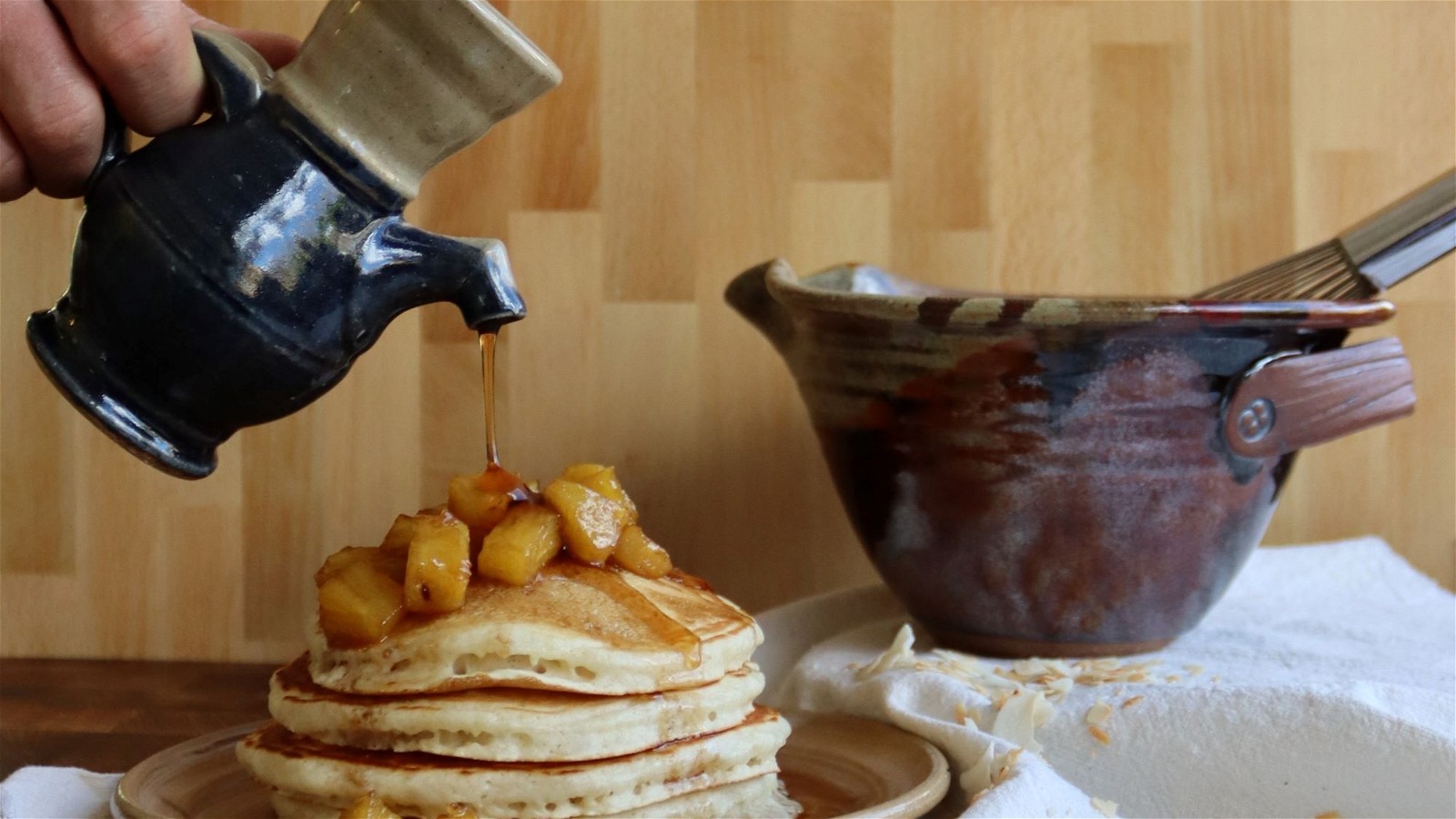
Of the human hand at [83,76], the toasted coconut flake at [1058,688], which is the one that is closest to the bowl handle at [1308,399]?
the toasted coconut flake at [1058,688]

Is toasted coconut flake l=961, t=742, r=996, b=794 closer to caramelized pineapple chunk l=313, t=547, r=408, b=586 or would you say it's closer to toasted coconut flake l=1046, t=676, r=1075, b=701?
toasted coconut flake l=1046, t=676, r=1075, b=701

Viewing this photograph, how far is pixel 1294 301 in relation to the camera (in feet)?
3.41

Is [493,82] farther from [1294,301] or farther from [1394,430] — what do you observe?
[1394,430]

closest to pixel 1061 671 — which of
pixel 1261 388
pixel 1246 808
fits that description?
pixel 1246 808

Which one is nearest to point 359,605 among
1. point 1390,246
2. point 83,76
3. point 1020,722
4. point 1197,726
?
point 83,76

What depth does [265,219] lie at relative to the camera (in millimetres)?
789

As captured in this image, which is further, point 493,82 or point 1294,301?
point 1294,301

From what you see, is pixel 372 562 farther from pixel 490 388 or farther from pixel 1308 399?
pixel 1308 399

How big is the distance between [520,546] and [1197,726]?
0.52 metres

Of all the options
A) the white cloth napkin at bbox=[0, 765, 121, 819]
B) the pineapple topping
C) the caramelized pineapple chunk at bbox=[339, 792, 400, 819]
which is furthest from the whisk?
the white cloth napkin at bbox=[0, 765, 121, 819]

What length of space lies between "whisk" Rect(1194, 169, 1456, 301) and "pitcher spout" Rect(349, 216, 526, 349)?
672mm

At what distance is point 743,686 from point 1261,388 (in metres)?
0.52

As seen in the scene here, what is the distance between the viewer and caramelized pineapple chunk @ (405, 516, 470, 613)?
828 mm

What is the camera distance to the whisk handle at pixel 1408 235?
115cm
